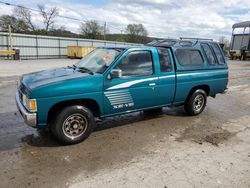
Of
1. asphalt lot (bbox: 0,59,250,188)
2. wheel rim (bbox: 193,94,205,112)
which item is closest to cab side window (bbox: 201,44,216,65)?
wheel rim (bbox: 193,94,205,112)

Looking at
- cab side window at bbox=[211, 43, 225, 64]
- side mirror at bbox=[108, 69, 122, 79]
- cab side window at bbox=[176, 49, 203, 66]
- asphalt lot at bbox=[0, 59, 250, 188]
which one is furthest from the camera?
cab side window at bbox=[211, 43, 225, 64]

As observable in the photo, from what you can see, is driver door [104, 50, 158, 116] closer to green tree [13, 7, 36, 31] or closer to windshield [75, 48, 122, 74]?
windshield [75, 48, 122, 74]

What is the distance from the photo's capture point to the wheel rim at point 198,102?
6.53 meters

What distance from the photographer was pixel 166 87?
5.64 metres

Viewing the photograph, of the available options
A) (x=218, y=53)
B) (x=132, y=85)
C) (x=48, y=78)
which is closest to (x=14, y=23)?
(x=218, y=53)

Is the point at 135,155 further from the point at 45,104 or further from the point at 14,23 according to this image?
the point at 14,23

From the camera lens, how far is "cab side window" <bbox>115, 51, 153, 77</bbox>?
16.5 feet

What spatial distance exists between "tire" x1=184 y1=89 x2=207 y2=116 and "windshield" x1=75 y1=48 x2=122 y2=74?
2455 millimetres

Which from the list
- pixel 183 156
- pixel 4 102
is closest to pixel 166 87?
pixel 183 156

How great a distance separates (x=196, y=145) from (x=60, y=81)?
2798mm

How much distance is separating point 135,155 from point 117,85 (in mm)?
1419

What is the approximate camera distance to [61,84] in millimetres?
4266

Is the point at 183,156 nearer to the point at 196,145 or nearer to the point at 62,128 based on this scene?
the point at 196,145

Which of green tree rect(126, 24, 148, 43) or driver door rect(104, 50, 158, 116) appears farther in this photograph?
green tree rect(126, 24, 148, 43)
